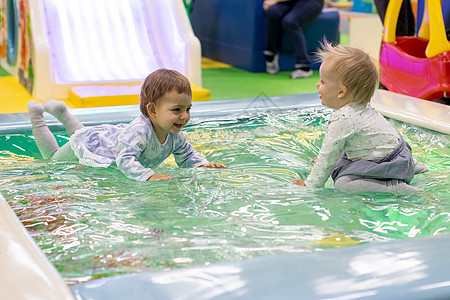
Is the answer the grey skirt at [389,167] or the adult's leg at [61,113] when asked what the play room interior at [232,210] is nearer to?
the grey skirt at [389,167]

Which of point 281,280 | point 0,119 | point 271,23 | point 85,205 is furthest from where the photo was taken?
point 271,23

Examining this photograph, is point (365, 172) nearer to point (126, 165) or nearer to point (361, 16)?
point (126, 165)

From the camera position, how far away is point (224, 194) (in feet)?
5.08

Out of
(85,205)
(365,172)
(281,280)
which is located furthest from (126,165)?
(281,280)

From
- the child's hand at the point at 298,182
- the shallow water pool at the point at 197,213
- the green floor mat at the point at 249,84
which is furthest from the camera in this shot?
the green floor mat at the point at 249,84

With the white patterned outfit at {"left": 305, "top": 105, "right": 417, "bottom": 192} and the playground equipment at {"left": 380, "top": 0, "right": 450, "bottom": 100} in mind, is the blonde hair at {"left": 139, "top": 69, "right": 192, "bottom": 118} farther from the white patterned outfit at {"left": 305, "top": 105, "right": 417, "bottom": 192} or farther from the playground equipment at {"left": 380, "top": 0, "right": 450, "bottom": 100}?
the playground equipment at {"left": 380, "top": 0, "right": 450, "bottom": 100}

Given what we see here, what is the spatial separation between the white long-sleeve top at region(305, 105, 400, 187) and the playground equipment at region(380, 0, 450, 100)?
4.76 feet

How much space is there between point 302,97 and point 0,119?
1.37m

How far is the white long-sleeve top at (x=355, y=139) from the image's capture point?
5.50ft

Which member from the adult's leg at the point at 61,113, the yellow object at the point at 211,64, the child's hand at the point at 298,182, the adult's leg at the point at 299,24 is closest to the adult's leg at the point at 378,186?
the child's hand at the point at 298,182

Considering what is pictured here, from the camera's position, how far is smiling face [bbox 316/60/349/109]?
5.56ft

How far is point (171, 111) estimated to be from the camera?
5.88 feet

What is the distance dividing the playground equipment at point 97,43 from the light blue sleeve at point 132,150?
1.83 metres

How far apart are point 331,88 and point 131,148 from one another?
2.02ft
